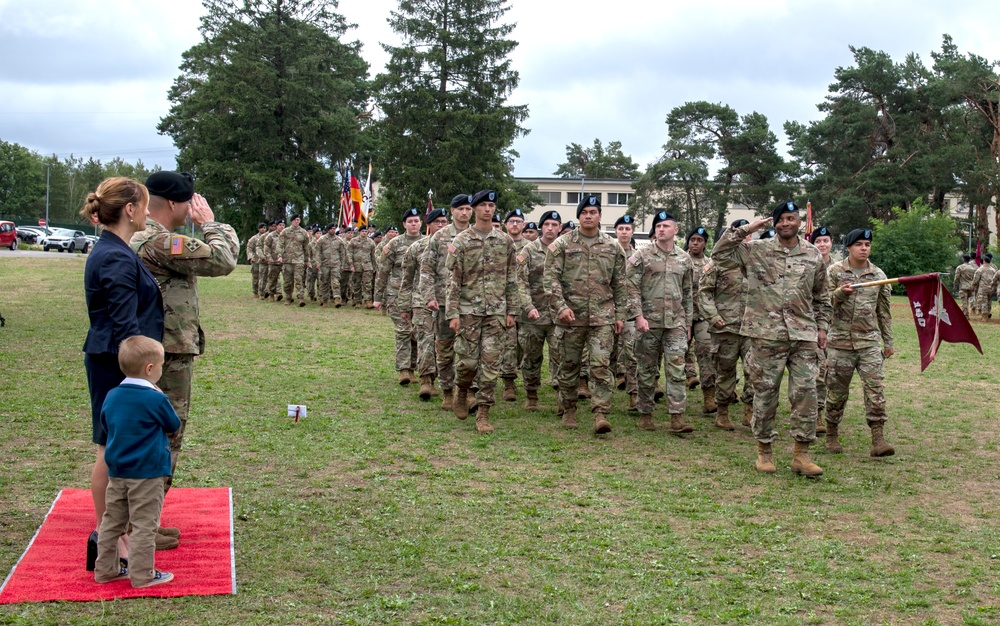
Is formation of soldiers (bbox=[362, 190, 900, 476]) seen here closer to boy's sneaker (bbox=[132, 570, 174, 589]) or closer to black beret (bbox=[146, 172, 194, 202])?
black beret (bbox=[146, 172, 194, 202])

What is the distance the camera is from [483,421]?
31.1 feet

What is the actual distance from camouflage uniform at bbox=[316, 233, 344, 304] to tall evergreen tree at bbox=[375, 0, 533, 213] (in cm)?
2246

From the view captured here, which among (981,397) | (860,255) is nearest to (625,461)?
(860,255)

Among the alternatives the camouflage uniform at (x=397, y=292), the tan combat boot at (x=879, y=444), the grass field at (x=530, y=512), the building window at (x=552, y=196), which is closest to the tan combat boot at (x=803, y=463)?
the grass field at (x=530, y=512)

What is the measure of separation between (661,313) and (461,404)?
2357mm

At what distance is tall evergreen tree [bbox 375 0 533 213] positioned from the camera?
46.0m

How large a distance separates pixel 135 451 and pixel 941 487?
6.37 m

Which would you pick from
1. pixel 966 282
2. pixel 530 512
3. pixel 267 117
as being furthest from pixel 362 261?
pixel 267 117

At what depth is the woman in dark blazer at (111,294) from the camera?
4.88m

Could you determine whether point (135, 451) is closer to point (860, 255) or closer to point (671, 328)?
point (671, 328)

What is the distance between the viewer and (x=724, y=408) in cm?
1014

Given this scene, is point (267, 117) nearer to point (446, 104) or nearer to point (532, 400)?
point (446, 104)

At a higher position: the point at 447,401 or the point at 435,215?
the point at 435,215

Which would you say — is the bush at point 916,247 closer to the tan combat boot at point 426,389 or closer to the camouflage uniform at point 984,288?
the camouflage uniform at point 984,288
